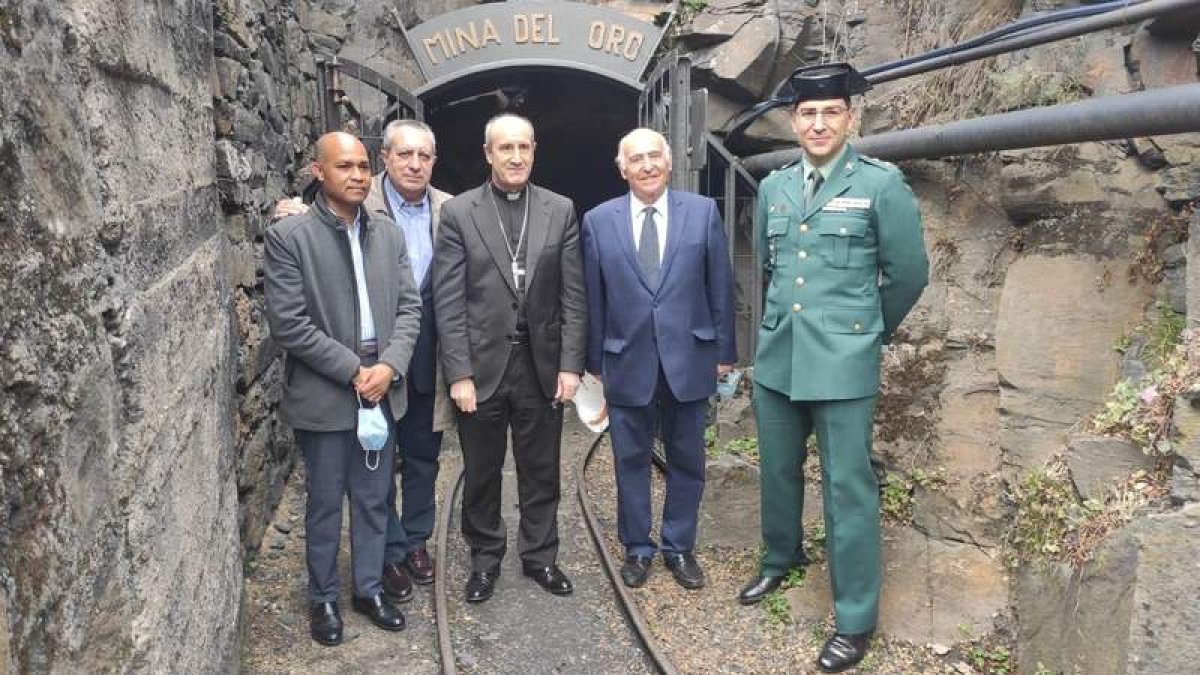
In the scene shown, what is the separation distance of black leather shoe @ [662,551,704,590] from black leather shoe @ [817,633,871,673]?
2.66 feet

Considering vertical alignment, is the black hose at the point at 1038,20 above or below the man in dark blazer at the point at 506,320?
above

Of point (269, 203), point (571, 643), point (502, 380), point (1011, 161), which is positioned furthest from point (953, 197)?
point (269, 203)

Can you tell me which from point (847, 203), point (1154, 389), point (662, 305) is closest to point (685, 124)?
point (662, 305)

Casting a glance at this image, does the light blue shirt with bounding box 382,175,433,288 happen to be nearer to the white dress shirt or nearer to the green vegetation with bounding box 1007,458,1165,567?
the white dress shirt

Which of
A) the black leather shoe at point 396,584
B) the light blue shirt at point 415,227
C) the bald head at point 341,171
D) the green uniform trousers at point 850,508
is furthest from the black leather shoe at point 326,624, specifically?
the green uniform trousers at point 850,508

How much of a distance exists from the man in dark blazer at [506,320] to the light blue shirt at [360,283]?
1.05 ft

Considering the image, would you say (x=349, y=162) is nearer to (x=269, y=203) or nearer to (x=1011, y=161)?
(x=269, y=203)

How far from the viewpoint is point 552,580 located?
4.18m

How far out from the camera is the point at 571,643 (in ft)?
12.4

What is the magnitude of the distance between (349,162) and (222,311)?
78 centimetres

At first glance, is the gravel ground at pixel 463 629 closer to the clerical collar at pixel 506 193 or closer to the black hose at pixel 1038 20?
the clerical collar at pixel 506 193

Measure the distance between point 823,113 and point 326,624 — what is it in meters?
2.88

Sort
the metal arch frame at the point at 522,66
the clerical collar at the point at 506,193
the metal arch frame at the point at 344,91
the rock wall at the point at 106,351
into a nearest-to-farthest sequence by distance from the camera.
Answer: the rock wall at the point at 106,351 < the clerical collar at the point at 506,193 < the metal arch frame at the point at 344,91 < the metal arch frame at the point at 522,66

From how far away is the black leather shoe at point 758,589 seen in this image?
4.00 meters
